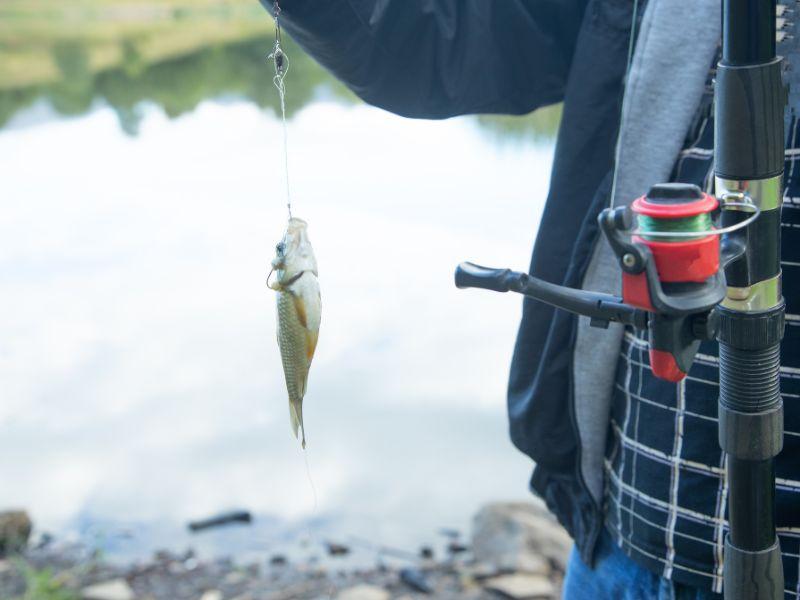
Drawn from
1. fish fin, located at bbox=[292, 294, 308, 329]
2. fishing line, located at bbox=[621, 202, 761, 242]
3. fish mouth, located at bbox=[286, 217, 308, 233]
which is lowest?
fish fin, located at bbox=[292, 294, 308, 329]

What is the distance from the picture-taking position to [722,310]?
2.72ft

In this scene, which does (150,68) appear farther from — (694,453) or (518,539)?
(694,453)

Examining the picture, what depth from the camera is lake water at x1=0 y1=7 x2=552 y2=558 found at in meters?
3.57

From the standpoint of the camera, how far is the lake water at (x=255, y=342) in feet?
11.7

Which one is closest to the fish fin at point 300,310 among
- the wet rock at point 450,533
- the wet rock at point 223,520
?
the wet rock at point 450,533

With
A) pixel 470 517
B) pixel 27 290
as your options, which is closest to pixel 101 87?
pixel 27 290

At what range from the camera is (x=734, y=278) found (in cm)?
83

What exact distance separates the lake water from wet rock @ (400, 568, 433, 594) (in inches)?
12.7

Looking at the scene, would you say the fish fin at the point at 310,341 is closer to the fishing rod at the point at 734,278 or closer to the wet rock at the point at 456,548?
the fishing rod at the point at 734,278

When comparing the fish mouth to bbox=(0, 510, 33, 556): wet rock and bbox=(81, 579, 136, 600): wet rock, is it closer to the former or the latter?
bbox=(81, 579, 136, 600): wet rock

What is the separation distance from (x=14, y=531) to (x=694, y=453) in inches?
110

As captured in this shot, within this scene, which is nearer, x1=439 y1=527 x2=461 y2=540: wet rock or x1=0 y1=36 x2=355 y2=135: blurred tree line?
x1=439 y1=527 x2=461 y2=540: wet rock

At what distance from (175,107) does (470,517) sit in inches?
239

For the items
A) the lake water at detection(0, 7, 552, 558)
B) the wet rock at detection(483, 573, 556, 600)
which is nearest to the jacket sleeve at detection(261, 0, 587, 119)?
the wet rock at detection(483, 573, 556, 600)
